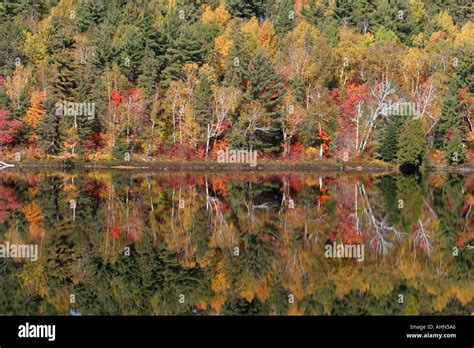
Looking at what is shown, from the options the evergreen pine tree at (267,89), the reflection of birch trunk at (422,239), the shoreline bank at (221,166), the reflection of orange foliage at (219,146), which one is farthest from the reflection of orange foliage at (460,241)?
the reflection of orange foliage at (219,146)

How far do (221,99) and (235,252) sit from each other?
41572 millimetres

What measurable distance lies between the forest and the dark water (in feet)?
78.2

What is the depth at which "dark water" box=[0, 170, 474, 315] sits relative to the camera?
16.0 metres

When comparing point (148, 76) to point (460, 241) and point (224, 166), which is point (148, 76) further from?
point (460, 241)

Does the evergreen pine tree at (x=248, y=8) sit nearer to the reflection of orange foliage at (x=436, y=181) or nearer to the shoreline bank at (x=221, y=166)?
the shoreline bank at (x=221, y=166)

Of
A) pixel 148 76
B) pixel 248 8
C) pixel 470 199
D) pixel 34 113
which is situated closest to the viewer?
pixel 470 199

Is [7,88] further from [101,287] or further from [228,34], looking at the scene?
[101,287]

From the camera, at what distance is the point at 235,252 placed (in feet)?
70.3

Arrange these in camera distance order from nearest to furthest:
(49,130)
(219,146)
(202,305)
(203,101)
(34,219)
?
1. (202,305)
2. (34,219)
3. (49,130)
4. (203,101)
5. (219,146)

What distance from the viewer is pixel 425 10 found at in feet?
318

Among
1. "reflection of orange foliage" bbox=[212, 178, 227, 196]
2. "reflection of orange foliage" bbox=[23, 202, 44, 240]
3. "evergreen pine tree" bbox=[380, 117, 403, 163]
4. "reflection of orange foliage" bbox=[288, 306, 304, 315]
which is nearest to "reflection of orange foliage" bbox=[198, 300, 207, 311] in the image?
"reflection of orange foliage" bbox=[288, 306, 304, 315]

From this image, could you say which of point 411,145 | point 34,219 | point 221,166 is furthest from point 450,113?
point 34,219

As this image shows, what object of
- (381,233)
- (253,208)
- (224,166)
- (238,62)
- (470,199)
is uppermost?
(238,62)

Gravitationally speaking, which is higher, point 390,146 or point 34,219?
point 390,146
